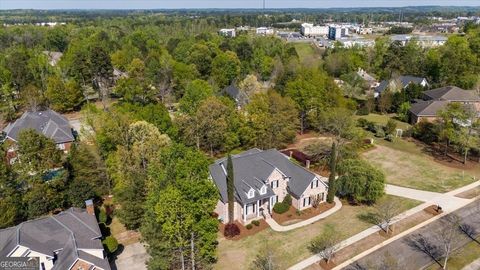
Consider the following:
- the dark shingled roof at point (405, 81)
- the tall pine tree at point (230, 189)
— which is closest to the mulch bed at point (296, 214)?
the tall pine tree at point (230, 189)

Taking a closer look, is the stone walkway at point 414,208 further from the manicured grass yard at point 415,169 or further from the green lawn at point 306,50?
the green lawn at point 306,50

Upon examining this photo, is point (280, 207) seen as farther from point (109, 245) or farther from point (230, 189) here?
point (109, 245)

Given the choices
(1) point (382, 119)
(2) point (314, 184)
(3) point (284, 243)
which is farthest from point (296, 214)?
(1) point (382, 119)

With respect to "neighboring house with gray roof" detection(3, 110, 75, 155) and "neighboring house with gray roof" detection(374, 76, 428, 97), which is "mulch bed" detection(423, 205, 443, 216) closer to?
"neighboring house with gray roof" detection(374, 76, 428, 97)

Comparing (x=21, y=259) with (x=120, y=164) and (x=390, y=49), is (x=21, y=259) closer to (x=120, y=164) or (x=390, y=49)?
(x=120, y=164)

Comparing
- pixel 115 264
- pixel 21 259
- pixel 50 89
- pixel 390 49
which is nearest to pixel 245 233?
pixel 115 264

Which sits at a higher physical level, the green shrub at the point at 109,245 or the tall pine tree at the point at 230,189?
the tall pine tree at the point at 230,189
